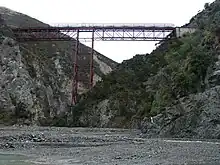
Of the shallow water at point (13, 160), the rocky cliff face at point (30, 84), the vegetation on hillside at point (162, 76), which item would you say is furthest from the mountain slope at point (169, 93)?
the shallow water at point (13, 160)

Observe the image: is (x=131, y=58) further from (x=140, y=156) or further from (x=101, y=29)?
(x=140, y=156)

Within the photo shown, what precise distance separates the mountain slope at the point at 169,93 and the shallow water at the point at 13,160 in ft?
80.8

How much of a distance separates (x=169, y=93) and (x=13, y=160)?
48.4m

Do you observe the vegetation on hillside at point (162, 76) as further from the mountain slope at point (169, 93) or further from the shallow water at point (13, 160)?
the shallow water at point (13, 160)

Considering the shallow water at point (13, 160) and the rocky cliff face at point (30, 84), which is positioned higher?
the rocky cliff face at point (30, 84)

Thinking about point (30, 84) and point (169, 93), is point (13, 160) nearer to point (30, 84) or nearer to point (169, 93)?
point (169, 93)

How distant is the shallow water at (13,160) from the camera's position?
1038 inches

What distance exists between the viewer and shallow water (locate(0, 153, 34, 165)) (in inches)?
1038

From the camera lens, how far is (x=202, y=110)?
5200 cm

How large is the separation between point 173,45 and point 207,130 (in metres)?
56.9

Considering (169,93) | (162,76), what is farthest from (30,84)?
(169,93)

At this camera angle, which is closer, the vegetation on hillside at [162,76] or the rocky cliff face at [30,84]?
the vegetation on hillside at [162,76]

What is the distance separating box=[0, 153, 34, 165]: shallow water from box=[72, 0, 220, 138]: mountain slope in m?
24.6

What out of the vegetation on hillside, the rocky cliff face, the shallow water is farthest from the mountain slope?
the shallow water
